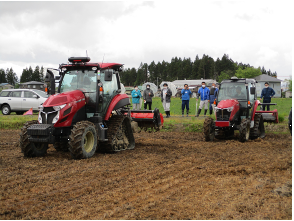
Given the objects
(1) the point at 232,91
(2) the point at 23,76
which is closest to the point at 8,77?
(2) the point at 23,76

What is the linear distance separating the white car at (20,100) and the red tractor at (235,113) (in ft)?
42.1

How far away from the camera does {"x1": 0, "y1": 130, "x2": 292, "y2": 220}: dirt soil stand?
472cm

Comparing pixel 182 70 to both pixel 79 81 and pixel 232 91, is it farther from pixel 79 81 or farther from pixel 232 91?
pixel 79 81

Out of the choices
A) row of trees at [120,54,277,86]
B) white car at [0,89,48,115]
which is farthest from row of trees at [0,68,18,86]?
white car at [0,89,48,115]

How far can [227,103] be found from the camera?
12.1 meters

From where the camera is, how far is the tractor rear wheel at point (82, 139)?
8117 millimetres

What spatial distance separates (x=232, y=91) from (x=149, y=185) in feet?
24.4

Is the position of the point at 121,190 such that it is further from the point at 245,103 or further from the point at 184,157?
the point at 245,103

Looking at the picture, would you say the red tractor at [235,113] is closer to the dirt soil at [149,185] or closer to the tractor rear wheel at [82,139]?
the dirt soil at [149,185]

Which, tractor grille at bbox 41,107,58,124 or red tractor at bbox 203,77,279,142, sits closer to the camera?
tractor grille at bbox 41,107,58,124

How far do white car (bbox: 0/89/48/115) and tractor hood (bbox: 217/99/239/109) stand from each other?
13.1m

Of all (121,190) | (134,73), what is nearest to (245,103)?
(121,190)

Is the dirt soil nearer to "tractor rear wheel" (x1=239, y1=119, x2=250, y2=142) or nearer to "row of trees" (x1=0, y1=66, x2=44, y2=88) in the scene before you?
"tractor rear wheel" (x1=239, y1=119, x2=250, y2=142)

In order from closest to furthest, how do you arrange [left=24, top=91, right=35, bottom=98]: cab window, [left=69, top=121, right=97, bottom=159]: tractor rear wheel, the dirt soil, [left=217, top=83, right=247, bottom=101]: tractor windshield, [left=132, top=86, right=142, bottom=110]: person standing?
the dirt soil < [left=69, top=121, right=97, bottom=159]: tractor rear wheel < [left=217, top=83, right=247, bottom=101]: tractor windshield < [left=132, top=86, right=142, bottom=110]: person standing < [left=24, top=91, right=35, bottom=98]: cab window
